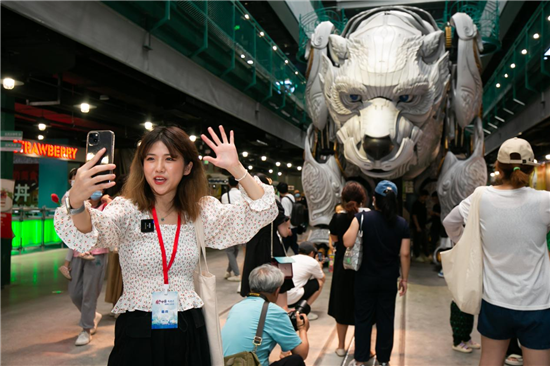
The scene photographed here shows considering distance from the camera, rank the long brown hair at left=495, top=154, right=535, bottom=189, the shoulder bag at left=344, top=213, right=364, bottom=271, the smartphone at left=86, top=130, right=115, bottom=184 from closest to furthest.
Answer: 1. the smartphone at left=86, top=130, right=115, bottom=184
2. the long brown hair at left=495, top=154, right=535, bottom=189
3. the shoulder bag at left=344, top=213, right=364, bottom=271

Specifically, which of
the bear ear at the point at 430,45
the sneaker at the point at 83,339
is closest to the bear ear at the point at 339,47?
the bear ear at the point at 430,45

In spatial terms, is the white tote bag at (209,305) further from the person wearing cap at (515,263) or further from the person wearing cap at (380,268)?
the person wearing cap at (380,268)

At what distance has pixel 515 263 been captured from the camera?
242 centimetres

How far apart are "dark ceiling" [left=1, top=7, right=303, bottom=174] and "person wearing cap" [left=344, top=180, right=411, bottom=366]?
2.17m

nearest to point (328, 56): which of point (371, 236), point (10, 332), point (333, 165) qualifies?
point (333, 165)

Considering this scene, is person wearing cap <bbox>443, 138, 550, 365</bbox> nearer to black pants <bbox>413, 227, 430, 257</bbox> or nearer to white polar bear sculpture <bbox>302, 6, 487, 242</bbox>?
white polar bear sculpture <bbox>302, 6, 487, 242</bbox>

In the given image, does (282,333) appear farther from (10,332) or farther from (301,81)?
(301,81)

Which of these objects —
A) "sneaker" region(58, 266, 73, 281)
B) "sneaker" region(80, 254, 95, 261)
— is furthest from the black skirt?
"sneaker" region(58, 266, 73, 281)

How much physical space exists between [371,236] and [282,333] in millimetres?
1301

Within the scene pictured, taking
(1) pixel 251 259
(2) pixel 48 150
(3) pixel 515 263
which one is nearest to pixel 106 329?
(1) pixel 251 259

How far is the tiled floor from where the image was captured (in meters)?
3.88

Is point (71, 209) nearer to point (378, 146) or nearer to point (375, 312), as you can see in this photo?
point (375, 312)

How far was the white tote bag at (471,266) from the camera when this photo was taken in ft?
8.29

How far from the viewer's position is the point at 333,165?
25.9ft
